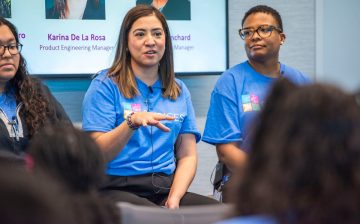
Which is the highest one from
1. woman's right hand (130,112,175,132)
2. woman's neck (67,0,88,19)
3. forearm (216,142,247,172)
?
woman's neck (67,0,88,19)

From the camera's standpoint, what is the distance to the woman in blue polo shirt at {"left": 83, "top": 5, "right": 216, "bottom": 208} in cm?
233

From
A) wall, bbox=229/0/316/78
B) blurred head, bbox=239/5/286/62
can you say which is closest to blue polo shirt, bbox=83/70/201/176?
blurred head, bbox=239/5/286/62

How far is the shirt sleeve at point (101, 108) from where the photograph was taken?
2.34 m

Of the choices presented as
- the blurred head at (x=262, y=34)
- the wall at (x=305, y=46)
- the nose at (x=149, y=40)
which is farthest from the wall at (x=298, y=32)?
the nose at (x=149, y=40)

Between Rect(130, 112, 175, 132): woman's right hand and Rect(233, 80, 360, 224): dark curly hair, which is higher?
Rect(233, 80, 360, 224): dark curly hair

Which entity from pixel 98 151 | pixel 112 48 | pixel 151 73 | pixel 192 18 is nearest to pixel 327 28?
pixel 192 18

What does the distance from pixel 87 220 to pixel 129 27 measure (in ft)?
6.17

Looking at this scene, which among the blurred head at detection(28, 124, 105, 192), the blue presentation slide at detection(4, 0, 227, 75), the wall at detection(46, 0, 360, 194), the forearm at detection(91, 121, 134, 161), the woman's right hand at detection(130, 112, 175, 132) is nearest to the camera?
the blurred head at detection(28, 124, 105, 192)

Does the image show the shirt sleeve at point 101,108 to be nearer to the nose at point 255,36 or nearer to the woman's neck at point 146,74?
the woman's neck at point 146,74

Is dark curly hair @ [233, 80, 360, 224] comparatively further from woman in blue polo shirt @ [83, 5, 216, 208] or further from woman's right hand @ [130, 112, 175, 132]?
woman in blue polo shirt @ [83, 5, 216, 208]

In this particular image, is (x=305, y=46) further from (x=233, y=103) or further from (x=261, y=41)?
(x=233, y=103)

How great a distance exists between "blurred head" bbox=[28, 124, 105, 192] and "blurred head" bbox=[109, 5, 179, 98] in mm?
1421

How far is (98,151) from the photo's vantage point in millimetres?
966

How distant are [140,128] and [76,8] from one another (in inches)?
42.2
